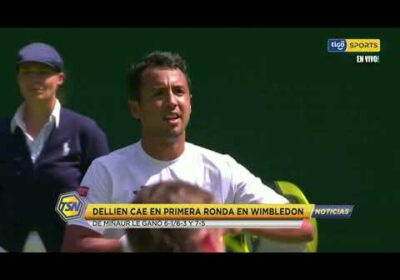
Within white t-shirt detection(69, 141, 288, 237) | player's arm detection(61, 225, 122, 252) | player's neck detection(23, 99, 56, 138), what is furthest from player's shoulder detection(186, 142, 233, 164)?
player's neck detection(23, 99, 56, 138)

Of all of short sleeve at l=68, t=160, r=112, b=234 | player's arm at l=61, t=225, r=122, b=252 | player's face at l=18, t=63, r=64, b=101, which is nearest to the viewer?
player's arm at l=61, t=225, r=122, b=252

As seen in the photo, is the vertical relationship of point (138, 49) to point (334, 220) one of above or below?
above

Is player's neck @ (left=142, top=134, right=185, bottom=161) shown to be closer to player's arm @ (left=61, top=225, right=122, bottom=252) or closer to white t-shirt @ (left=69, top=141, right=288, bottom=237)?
white t-shirt @ (left=69, top=141, right=288, bottom=237)

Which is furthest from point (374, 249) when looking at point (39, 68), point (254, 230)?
point (39, 68)

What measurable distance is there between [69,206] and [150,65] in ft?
3.24

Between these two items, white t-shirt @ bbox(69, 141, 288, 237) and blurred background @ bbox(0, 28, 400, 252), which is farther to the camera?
blurred background @ bbox(0, 28, 400, 252)

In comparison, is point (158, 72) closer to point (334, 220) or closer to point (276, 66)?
point (276, 66)

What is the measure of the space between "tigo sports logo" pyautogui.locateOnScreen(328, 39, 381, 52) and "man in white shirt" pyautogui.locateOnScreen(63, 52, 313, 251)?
3.12ft

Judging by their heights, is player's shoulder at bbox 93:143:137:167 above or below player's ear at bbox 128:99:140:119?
below

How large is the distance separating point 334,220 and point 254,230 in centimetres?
52

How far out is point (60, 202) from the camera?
20.5ft

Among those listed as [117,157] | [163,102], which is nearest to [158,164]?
[117,157]

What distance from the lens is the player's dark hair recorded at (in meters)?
6.19

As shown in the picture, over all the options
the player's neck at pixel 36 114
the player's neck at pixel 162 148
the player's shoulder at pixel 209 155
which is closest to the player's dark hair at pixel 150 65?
the player's neck at pixel 162 148
